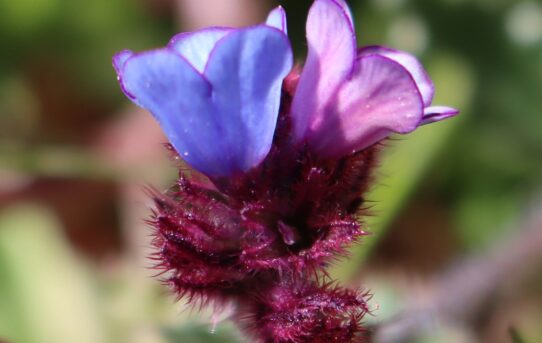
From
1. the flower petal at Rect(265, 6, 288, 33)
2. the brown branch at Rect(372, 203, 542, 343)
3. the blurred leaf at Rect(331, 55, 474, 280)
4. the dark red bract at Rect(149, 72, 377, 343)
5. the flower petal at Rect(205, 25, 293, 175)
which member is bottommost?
the dark red bract at Rect(149, 72, 377, 343)

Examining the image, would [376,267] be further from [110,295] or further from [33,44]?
[33,44]

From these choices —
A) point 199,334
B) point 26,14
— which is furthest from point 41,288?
point 26,14

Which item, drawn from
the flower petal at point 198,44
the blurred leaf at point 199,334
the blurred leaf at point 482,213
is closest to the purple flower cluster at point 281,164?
the flower petal at point 198,44

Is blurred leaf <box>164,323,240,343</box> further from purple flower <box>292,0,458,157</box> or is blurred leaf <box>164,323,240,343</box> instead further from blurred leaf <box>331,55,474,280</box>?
purple flower <box>292,0,458,157</box>

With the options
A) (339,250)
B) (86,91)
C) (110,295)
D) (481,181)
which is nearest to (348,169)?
(339,250)

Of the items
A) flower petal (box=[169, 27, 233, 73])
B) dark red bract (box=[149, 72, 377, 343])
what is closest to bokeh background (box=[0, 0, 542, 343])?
dark red bract (box=[149, 72, 377, 343])

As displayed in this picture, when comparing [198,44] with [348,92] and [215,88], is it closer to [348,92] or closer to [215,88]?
[215,88]
